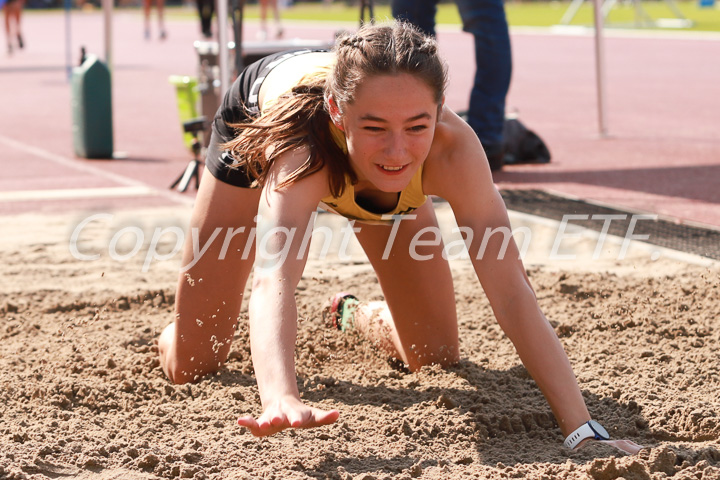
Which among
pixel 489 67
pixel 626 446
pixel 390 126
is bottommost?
pixel 626 446

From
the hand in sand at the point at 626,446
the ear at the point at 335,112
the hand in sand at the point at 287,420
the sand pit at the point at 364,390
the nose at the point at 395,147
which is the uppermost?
the ear at the point at 335,112

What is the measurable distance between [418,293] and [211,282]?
2.61 ft

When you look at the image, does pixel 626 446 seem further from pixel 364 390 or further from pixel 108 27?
pixel 108 27

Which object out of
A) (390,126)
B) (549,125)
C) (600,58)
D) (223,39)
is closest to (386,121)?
(390,126)

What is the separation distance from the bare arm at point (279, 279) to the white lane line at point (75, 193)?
446 cm

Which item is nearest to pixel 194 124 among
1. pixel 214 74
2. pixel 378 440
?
pixel 214 74

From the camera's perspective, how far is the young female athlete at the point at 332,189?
2730 mm

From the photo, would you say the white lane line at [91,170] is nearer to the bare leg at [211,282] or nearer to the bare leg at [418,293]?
the bare leg at [211,282]

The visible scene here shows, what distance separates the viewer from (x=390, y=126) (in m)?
2.76

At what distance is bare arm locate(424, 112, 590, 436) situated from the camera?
9.72 ft

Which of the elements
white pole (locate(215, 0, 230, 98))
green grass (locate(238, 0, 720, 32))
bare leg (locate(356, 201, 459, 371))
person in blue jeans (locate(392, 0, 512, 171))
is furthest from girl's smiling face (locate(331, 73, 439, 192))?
green grass (locate(238, 0, 720, 32))

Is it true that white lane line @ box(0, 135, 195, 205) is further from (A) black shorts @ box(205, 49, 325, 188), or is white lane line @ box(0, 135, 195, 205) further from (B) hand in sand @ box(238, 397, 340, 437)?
(B) hand in sand @ box(238, 397, 340, 437)

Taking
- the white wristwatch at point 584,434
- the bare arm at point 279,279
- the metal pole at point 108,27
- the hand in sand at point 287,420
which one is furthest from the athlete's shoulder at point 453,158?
the metal pole at point 108,27

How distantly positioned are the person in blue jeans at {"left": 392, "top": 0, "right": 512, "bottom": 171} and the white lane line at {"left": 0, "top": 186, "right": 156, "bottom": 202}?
7.57ft
